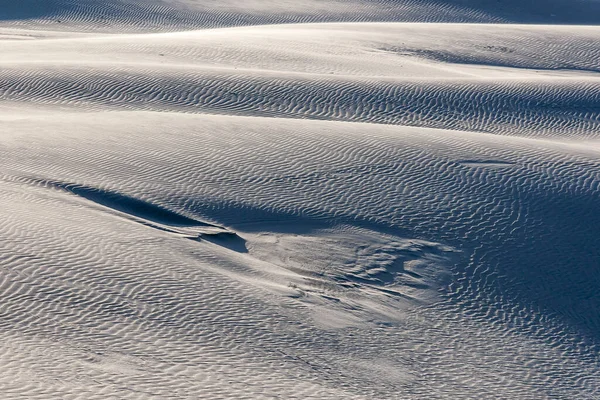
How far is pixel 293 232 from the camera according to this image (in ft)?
34.1

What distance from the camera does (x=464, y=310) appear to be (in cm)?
922

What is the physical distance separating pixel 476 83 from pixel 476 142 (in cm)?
427

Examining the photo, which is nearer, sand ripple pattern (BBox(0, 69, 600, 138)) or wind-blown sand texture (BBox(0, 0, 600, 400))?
wind-blown sand texture (BBox(0, 0, 600, 400))

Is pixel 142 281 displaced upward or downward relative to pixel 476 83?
downward

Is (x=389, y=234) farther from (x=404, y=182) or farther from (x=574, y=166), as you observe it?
(x=574, y=166)

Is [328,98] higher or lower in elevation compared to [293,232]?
higher

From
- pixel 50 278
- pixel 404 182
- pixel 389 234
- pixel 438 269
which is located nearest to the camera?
pixel 50 278

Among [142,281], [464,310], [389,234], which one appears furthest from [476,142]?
[142,281]

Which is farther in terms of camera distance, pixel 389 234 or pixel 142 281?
pixel 389 234

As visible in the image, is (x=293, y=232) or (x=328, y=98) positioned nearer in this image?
(x=293, y=232)

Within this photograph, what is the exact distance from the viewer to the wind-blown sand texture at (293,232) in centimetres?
741

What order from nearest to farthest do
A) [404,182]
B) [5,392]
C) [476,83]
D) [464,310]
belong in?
[5,392] < [464,310] < [404,182] < [476,83]

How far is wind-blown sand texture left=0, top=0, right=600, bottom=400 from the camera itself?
292 inches

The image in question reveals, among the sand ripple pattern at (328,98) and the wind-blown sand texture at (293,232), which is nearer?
the wind-blown sand texture at (293,232)
